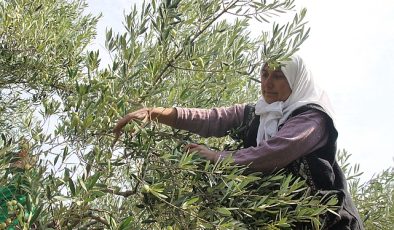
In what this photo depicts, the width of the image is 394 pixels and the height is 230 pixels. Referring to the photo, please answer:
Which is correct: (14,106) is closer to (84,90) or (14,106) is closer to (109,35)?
(109,35)

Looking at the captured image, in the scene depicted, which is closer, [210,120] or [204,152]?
[204,152]

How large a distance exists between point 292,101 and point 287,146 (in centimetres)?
42

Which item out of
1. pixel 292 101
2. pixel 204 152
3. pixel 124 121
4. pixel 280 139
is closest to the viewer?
pixel 124 121

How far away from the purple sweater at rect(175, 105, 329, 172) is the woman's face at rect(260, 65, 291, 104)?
A: 260 millimetres

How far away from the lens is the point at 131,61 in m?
2.46

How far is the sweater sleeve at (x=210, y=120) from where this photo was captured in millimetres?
2791

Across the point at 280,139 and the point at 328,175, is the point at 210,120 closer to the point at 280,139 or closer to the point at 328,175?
the point at 280,139

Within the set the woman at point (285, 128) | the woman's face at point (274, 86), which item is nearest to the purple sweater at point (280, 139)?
the woman at point (285, 128)

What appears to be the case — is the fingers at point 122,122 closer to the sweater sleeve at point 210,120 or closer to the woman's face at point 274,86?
the sweater sleeve at point 210,120

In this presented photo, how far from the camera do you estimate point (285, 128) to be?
2.61 m

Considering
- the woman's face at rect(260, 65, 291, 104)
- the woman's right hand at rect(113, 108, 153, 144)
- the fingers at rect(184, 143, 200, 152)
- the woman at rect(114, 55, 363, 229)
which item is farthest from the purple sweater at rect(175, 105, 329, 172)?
the woman's right hand at rect(113, 108, 153, 144)

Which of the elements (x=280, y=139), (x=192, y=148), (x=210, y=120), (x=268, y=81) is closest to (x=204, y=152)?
(x=192, y=148)

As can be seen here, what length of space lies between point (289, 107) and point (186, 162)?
2.76 feet

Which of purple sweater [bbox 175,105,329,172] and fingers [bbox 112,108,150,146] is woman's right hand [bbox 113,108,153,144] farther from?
purple sweater [bbox 175,105,329,172]
